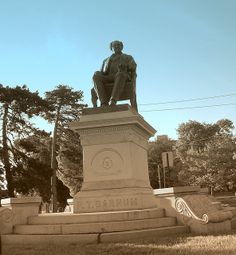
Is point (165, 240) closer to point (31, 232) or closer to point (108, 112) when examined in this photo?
point (31, 232)

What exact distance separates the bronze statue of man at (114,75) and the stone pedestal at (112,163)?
0.60 m

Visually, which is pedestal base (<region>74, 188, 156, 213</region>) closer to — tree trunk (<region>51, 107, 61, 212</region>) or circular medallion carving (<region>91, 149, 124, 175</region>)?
circular medallion carving (<region>91, 149, 124, 175</region>)

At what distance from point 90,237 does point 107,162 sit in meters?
2.94

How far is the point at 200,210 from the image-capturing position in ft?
29.5

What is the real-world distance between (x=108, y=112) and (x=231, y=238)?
5.06 m

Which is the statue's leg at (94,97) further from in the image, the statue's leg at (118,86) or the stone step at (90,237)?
the stone step at (90,237)

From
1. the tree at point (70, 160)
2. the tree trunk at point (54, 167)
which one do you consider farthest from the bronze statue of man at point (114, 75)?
the tree at point (70, 160)

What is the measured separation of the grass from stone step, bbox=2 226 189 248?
34 cm

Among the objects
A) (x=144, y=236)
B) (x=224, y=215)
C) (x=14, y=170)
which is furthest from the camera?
(x=14, y=170)

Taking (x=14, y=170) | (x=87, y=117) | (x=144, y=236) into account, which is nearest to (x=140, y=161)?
(x=87, y=117)

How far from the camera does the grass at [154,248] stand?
20.8ft

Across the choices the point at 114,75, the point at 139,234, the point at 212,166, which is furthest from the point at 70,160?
the point at 139,234

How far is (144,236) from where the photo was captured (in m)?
8.14

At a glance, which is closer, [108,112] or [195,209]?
[195,209]
